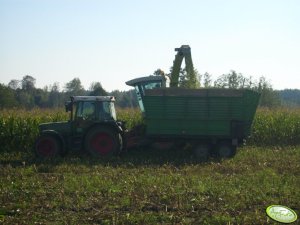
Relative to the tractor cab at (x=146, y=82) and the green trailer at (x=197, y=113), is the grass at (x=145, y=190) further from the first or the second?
the tractor cab at (x=146, y=82)

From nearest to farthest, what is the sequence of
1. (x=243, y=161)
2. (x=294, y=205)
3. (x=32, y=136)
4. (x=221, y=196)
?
(x=294, y=205), (x=221, y=196), (x=243, y=161), (x=32, y=136)

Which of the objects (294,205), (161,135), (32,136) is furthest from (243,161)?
(32,136)

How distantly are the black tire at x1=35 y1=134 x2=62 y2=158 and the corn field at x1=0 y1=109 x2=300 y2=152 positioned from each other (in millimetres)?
2638

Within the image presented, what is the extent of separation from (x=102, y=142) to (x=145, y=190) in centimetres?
518

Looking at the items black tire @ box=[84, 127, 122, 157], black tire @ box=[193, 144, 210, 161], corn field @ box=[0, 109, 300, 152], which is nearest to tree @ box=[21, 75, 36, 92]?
corn field @ box=[0, 109, 300, 152]

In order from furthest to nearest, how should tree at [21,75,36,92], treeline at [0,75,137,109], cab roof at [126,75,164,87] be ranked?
tree at [21,75,36,92] → treeline at [0,75,137,109] → cab roof at [126,75,164,87]

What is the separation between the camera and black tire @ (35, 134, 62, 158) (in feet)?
43.5

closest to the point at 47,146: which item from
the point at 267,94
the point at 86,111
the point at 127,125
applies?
the point at 86,111

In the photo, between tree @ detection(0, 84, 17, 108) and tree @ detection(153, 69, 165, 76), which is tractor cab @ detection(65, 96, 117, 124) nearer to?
Result: tree @ detection(153, 69, 165, 76)

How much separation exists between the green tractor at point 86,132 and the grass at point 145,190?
1.77ft

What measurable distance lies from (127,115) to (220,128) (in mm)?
5832

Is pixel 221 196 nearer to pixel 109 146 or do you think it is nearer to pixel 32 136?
pixel 109 146

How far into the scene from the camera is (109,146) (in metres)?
13.5

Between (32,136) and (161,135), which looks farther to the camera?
(32,136)
